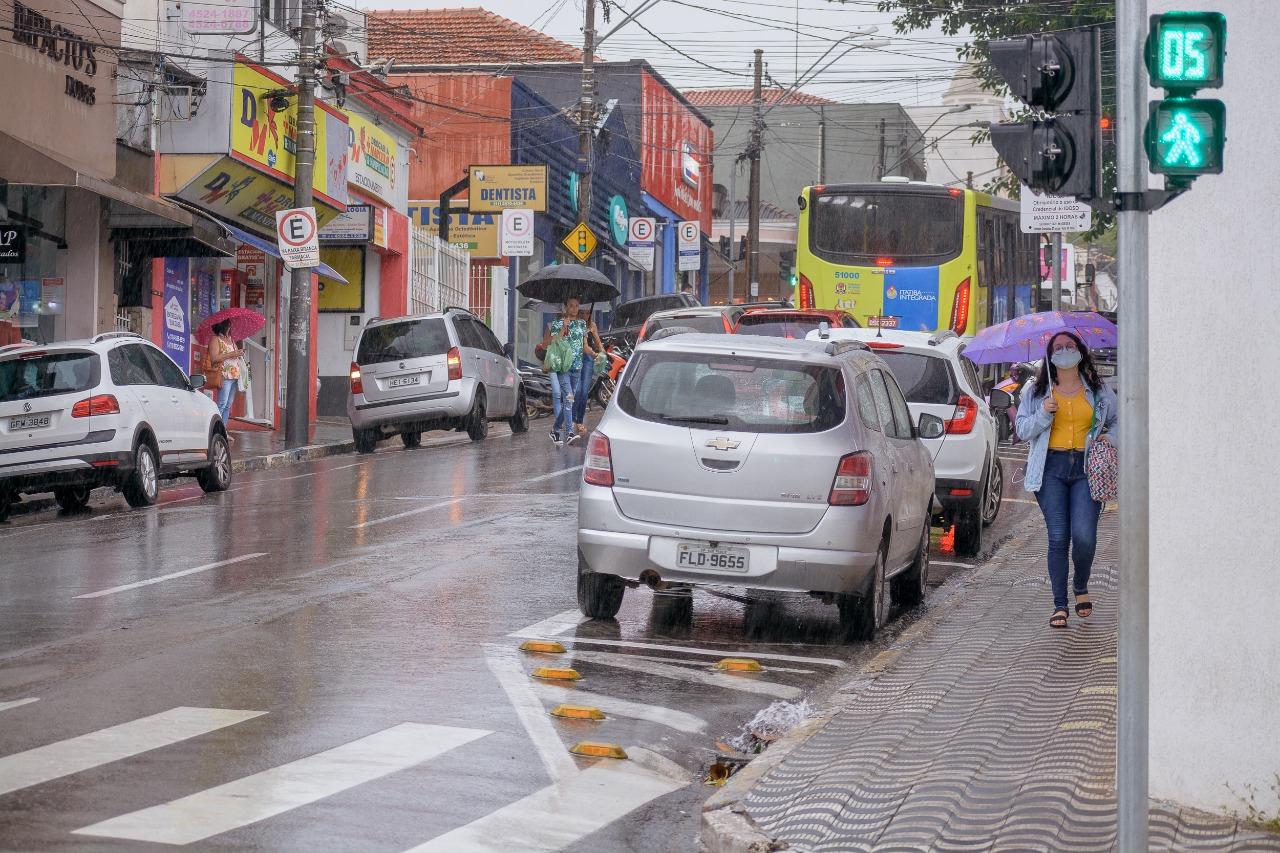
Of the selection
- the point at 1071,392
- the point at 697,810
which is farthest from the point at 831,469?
the point at 697,810

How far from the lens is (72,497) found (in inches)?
749

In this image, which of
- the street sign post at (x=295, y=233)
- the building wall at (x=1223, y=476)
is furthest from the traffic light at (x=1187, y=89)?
the street sign post at (x=295, y=233)

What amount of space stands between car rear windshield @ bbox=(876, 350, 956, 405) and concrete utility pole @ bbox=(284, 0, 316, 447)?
12.2 meters

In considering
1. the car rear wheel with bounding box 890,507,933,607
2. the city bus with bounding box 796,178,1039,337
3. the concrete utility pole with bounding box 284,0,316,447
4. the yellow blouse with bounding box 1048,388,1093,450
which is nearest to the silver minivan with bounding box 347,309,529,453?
the concrete utility pole with bounding box 284,0,316,447

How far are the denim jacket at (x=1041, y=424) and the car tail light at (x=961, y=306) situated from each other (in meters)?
19.2

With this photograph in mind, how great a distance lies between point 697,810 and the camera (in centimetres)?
717

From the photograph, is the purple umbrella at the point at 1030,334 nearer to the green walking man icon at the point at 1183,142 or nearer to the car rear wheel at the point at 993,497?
the car rear wheel at the point at 993,497

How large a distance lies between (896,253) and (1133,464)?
83.3ft

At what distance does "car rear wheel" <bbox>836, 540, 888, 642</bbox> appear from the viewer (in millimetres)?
10945

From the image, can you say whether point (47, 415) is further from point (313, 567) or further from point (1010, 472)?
point (1010, 472)

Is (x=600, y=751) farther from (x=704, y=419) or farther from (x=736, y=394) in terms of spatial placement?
(x=736, y=394)

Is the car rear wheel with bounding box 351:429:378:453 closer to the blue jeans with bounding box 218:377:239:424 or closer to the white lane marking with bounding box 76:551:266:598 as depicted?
the blue jeans with bounding box 218:377:239:424

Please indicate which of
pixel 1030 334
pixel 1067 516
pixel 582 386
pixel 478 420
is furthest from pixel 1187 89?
pixel 478 420

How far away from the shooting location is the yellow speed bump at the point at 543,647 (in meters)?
10.3
